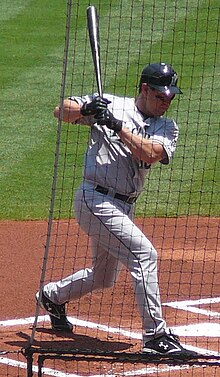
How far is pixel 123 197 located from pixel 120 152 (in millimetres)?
317

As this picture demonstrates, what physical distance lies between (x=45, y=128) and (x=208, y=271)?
473cm

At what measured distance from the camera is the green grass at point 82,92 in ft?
35.5

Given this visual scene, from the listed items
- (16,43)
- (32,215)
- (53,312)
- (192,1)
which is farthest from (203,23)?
(53,312)

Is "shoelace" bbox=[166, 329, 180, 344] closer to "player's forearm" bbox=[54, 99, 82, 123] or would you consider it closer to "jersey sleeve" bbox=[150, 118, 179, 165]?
"jersey sleeve" bbox=[150, 118, 179, 165]

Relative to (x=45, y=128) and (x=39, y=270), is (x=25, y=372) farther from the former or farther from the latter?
(x=45, y=128)

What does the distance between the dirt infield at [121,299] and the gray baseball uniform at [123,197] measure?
0.47 meters

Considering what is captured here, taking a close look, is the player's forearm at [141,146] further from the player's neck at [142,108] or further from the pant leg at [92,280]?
the pant leg at [92,280]

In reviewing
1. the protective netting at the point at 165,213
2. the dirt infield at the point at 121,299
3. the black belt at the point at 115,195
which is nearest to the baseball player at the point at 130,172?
the black belt at the point at 115,195

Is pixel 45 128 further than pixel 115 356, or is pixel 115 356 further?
pixel 45 128

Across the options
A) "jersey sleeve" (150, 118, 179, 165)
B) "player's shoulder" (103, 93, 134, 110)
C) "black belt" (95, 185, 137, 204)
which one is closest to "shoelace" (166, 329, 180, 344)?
"black belt" (95, 185, 137, 204)

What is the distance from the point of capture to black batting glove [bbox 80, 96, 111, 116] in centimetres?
670

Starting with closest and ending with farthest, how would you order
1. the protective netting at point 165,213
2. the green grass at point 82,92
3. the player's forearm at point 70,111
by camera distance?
the player's forearm at point 70,111 < the protective netting at point 165,213 < the green grass at point 82,92

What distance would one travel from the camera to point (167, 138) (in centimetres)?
694

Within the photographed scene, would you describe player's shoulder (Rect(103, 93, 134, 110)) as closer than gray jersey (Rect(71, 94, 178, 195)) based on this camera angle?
No
